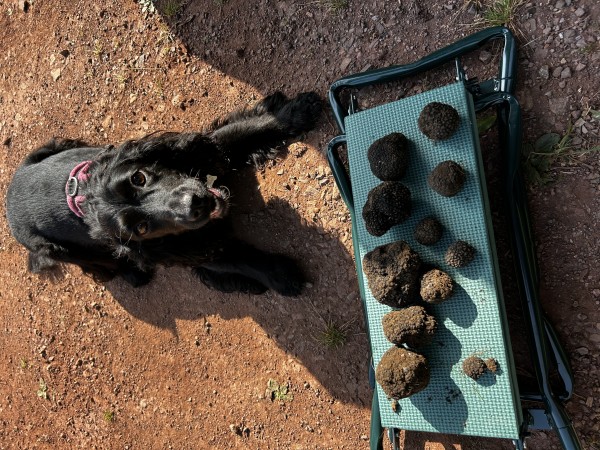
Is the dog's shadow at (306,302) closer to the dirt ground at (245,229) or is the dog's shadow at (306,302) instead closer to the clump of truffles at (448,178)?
the dirt ground at (245,229)

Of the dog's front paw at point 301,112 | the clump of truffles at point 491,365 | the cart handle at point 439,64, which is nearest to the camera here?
the clump of truffles at point 491,365

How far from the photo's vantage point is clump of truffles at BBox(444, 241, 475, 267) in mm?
2291

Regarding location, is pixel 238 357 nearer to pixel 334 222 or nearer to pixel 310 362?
pixel 310 362

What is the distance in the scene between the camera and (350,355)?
325 cm

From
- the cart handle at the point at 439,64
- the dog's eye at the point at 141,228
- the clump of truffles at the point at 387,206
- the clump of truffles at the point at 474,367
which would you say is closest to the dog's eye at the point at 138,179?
the dog's eye at the point at 141,228

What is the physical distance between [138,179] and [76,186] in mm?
522

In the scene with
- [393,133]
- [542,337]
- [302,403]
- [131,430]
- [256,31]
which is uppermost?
[256,31]

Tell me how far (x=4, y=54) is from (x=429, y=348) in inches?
210

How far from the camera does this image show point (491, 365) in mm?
2254

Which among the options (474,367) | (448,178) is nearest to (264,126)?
(448,178)

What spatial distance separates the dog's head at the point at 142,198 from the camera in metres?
2.84

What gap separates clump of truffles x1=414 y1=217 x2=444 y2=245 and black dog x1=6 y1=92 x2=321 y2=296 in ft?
3.80

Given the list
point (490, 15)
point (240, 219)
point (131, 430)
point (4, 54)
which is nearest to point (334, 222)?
point (240, 219)

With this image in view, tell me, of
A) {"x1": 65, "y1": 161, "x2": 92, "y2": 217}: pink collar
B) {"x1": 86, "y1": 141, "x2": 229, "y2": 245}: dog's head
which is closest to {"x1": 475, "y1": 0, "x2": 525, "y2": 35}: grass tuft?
Answer: {"x1": 86, "y1": 141, "x2": 229, "y2": 245}: dog's head
